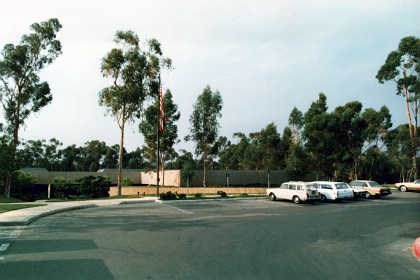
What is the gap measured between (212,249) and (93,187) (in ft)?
113

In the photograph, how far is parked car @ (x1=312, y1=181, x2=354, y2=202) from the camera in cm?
2775

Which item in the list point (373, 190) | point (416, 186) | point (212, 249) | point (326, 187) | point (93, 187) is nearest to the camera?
point (212, 249)

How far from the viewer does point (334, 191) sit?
2786 centimetres

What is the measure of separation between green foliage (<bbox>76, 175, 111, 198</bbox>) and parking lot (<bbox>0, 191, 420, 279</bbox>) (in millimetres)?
25641

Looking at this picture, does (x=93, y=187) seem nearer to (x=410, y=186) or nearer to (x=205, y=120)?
(x=205, y=120)

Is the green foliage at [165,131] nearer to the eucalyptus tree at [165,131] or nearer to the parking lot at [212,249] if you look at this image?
the eucalyptus tree at [165,131]

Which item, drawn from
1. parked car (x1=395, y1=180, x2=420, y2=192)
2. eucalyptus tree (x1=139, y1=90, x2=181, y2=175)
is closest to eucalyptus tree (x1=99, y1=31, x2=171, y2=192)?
eucalyptus tree (x1=139, y1=90, x2=181, y2=175)

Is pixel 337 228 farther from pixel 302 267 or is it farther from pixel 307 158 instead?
pixel 307 158

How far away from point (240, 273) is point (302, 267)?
1.59 metres

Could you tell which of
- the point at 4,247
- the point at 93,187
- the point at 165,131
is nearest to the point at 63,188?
the point at 93,187

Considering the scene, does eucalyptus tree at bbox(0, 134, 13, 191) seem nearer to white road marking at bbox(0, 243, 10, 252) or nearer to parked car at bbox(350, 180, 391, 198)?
white road marking at bbox(0, 243, 10, 252)

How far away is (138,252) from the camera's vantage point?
930 centimetres

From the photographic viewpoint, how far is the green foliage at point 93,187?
135 ft

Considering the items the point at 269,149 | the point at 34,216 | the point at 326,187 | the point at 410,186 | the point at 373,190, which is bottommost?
the point at 34,216
